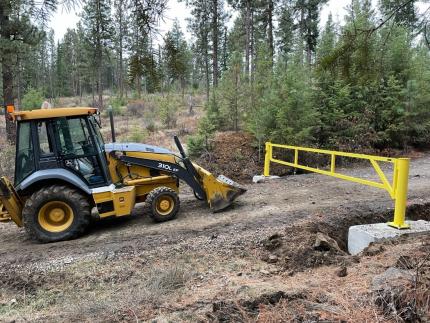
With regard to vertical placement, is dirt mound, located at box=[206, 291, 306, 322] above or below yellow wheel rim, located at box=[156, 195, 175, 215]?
below

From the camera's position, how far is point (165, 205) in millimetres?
7332

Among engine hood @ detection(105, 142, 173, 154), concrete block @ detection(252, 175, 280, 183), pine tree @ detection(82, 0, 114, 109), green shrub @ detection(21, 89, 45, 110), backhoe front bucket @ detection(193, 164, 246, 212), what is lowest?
concrete block @ detection(252, 175, 280, 183)

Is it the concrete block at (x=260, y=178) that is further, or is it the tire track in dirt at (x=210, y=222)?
the concrete block at (x=260, y=178)

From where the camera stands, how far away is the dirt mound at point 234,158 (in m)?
11.7

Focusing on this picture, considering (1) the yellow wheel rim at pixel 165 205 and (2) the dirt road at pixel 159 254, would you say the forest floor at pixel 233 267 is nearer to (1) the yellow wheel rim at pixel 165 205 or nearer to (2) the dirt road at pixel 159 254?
(2) the dirt road at pixel 159 254

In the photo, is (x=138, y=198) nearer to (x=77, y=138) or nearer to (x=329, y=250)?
(x=77, y=138)

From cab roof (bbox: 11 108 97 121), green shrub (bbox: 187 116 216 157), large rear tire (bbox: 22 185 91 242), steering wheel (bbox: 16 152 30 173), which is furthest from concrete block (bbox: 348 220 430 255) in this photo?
green shrub (bbox: 187 116 216 157)

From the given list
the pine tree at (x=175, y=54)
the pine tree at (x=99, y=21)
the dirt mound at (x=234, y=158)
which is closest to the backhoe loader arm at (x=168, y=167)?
the dirt mound at (x=234, y=158)

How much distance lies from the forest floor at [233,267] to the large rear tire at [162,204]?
18 cm

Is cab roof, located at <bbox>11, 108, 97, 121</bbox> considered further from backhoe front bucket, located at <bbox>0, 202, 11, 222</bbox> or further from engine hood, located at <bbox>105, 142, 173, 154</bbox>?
backhoe front bucket, located at <bbox>0, 202, 11, 222</bbox>

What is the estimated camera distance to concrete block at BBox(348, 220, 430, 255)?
584cm

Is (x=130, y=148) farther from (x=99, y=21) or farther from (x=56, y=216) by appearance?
(x=99, y=21)

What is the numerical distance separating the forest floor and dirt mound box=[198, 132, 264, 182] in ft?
8.81

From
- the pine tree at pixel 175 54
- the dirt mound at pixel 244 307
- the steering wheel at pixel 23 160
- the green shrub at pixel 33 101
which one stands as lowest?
the dirt mound at pixel 244 307
